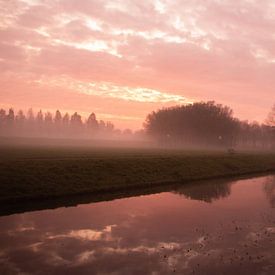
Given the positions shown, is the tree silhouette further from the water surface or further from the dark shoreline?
the water surface

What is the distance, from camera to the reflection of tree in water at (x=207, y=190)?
3569cm

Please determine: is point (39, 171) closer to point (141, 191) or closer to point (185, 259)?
point (141, 191)

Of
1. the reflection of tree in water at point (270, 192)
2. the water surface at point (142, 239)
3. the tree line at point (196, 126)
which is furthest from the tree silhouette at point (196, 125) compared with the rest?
the water surface at point (142, 239)

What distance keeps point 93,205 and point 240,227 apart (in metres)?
12.7

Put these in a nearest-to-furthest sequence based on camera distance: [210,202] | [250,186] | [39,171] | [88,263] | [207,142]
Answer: [88,263], [210,202], [39,171], [250,186], [207,142]

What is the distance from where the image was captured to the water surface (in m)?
15.4

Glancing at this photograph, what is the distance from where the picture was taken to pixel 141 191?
39.0 m

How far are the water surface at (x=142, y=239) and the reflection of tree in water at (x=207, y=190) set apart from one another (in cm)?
350

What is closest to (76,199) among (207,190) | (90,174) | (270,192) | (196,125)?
(90,174)

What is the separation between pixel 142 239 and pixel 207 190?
2229 centimetres

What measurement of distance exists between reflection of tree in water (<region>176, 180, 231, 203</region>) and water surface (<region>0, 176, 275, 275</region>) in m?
3.50

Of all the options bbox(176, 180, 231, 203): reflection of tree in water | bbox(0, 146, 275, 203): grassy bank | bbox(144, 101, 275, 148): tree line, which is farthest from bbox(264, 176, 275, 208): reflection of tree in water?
bbox(144, 101, 275, 148): tree line

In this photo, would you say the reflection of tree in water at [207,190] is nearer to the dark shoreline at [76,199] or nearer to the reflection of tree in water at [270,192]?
the dark shoreline at [76,199]

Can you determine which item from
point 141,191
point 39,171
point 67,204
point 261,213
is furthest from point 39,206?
point 261,213
